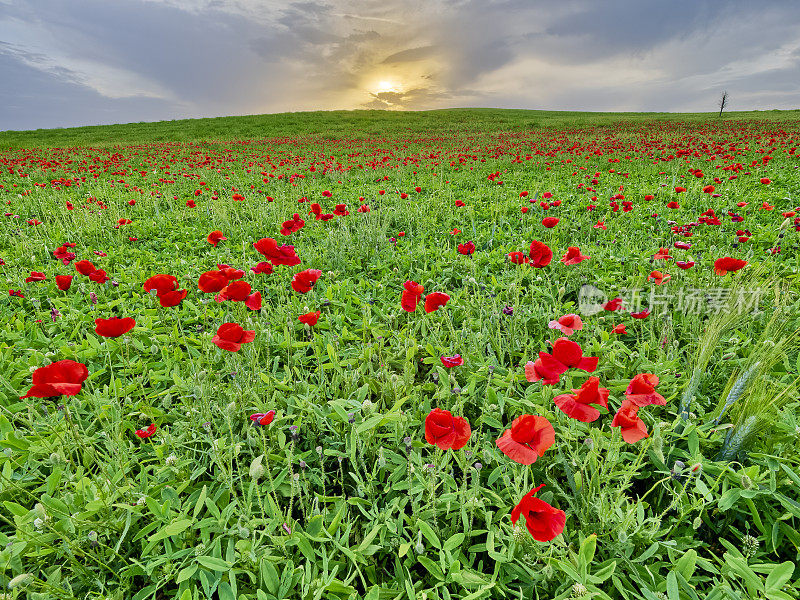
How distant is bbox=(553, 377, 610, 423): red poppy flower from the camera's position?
4.35ft

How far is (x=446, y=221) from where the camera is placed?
583 centimetres

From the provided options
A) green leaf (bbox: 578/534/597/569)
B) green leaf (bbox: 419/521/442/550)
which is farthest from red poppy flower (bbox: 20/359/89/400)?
green leaf (bbox: 578/534/597/569)

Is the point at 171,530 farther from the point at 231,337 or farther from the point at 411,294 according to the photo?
the point at 411,294

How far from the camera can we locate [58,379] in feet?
5.04

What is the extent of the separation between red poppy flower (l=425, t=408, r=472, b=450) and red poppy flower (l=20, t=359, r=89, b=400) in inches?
50.0

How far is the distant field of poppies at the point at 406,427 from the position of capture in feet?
4.77

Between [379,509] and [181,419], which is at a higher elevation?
[181,419]

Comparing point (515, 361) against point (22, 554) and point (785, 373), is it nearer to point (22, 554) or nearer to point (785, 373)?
point (785, 373)

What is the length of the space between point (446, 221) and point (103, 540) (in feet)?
16.7

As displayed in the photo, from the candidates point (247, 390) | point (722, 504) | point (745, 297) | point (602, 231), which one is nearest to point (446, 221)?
point (602, 231)

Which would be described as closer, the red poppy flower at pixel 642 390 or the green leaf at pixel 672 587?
the green leaf at pixel 672 587

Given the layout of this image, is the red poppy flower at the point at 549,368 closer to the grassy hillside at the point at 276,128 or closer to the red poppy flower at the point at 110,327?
the red poppy flower at the point at 110,327

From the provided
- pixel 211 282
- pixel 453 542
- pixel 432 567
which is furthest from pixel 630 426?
pixel 211 282

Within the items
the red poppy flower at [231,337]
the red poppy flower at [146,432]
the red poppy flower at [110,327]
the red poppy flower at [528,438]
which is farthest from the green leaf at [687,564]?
the red poppy flower at [110,327]
